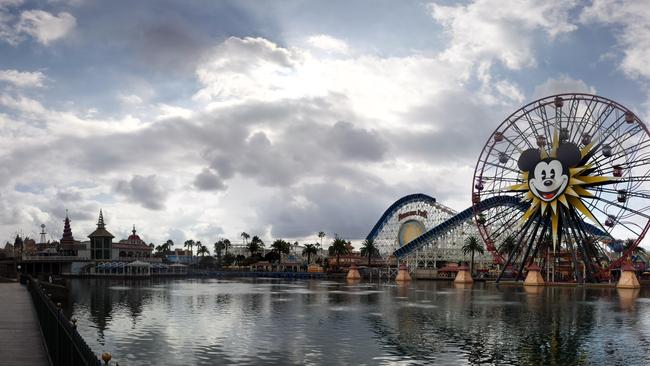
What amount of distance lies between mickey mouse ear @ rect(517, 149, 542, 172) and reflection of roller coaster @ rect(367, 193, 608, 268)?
20957mm

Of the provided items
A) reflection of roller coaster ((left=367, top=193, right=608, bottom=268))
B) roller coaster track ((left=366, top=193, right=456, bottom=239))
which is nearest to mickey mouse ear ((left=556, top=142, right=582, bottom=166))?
reflection of roller coaster ((left=367, top=193, right=608, bottom=268))

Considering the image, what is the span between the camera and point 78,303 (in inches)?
2421

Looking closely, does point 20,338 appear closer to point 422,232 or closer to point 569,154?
point 569,154

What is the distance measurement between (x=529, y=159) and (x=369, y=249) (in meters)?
81.5

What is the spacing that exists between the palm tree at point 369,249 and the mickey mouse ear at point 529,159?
7989 cm

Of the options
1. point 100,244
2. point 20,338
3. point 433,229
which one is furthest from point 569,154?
point 100,244

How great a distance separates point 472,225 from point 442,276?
14.9m

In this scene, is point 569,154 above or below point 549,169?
above

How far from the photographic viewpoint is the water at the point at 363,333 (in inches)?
1174

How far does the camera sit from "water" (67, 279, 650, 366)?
29.8 metres

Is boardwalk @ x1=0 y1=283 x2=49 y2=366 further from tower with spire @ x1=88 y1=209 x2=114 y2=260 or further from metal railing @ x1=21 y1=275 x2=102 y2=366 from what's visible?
tower with spire @ x1=88 y1=209 x2=114 y2=260

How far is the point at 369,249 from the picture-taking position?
177 metres

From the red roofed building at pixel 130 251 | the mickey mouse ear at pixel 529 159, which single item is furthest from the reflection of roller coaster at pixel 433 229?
the red roofed building at pixel 130 251

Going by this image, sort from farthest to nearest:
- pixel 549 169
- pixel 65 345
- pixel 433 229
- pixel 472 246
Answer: pixel 433 229
pixel 472 246
pixel 549 169
pixel 65 345
